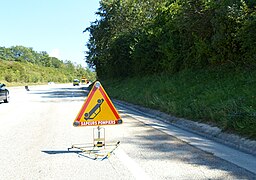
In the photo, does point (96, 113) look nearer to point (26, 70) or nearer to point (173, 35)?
point (173, 35)

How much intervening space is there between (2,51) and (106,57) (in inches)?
5871

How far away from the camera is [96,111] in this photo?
7.18 metres

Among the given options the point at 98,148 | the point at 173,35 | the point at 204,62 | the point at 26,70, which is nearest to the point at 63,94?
the point at 173,35

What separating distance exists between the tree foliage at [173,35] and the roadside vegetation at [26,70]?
57.0 metres

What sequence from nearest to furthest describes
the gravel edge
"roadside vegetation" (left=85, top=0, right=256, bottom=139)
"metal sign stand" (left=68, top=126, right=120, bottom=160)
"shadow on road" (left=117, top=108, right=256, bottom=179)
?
"shadow on road" (left=117, top=108, right=256, bottom=179) < "metal sign stand" (left=68, top=126, right=120, bottom=160) < the gravel edge < "roadside vegetation" (left=85, top=0, right=256, bottom=139)

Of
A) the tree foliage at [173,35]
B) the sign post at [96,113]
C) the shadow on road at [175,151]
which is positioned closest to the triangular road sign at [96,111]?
the sign post at [96,113]

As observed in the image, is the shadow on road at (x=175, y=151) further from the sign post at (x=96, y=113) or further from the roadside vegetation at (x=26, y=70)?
the roadside vegetation at (x=26, y=70)

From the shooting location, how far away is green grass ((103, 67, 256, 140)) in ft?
27.8

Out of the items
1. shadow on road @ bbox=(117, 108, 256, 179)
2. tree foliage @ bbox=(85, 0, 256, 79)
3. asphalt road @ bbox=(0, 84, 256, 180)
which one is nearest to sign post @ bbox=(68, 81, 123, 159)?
asphalt road @ bbox=(0, 84, 256, 180)

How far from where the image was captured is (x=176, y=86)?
1759cm

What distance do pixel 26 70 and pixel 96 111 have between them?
125282 millimetres

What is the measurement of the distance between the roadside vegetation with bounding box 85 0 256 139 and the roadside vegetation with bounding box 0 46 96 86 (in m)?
67.9

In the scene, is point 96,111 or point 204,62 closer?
point 96,111

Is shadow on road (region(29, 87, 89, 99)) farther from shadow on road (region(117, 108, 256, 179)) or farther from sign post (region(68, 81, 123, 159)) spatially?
sign post (region(68, 81, 123, 159))
